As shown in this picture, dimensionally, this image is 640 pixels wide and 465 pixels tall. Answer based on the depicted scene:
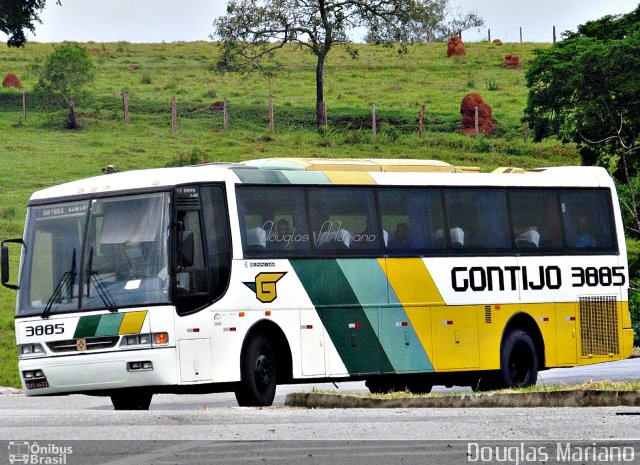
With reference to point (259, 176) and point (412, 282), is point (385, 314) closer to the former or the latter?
point (412, 282)

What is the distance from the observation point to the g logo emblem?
18.8 m

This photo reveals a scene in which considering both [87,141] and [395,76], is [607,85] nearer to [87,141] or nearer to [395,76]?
[87,141]

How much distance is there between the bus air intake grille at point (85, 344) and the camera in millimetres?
17781

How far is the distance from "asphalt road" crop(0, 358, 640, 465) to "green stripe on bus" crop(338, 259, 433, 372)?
161 inches

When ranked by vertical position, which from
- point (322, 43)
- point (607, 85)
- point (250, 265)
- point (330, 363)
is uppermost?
point (322, 43)

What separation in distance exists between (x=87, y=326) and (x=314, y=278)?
11.0ft

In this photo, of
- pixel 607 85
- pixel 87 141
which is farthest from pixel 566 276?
pixel 87 141

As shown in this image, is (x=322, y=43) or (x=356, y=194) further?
(x=322, y=43)

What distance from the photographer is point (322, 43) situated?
251 feet

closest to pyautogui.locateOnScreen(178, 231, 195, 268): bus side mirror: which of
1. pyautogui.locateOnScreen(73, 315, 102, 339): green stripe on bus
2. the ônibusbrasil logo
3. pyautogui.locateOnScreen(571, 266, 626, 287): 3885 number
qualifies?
pyautogui.locateOnScreen(73, 315, 102, 339): green stripe on bus

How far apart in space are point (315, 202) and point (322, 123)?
52.4 metres

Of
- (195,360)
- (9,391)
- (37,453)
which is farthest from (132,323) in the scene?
(9,391)

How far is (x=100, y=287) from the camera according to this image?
18125 mm

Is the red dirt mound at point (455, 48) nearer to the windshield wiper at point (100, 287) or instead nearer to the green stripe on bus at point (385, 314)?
the green stripe on bus at point (385, 314)
